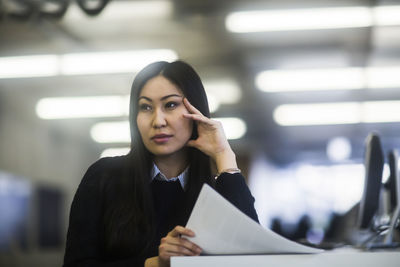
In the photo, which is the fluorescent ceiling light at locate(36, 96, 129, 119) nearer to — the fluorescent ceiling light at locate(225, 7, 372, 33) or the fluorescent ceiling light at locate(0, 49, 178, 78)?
the fluorescent ceiling light at locate(0, 49, 178, 78)

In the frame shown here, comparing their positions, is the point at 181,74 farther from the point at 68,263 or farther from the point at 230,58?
the point at 230,58

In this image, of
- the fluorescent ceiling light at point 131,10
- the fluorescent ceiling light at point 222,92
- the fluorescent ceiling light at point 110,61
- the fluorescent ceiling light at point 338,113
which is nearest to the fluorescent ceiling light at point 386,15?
the fluorescent ceiling light at point 131,10

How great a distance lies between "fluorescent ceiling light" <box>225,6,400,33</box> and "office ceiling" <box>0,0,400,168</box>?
0.11m

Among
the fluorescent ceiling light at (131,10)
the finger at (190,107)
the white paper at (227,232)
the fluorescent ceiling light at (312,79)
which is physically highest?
the fluorescent ceiling light at (131,10)

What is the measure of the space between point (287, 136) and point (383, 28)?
615 cm

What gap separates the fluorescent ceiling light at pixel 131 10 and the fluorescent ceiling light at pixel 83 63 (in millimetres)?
682

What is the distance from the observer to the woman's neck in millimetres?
1437

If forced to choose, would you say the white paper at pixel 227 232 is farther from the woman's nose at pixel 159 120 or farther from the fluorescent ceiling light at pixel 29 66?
the fluorescent ceiling light at pixel 29 66

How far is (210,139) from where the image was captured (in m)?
1.38

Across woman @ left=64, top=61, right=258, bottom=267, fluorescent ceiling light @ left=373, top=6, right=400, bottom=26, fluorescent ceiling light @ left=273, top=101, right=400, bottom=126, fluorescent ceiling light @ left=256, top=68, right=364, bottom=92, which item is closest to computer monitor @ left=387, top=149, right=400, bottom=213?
woman @ left=64, top=61, right=258, bottom=267

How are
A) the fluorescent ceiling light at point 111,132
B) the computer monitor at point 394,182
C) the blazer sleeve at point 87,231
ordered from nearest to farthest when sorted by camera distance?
the blazer sleeve at point 87,231
the computer monitor at point 394,182
the fluorescent ceiling light at point 111,132

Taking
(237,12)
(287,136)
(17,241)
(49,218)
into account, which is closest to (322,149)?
(287,136)

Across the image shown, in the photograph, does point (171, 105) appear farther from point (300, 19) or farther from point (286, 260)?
point (300, 19)

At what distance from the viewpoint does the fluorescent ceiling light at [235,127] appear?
33.9ft
